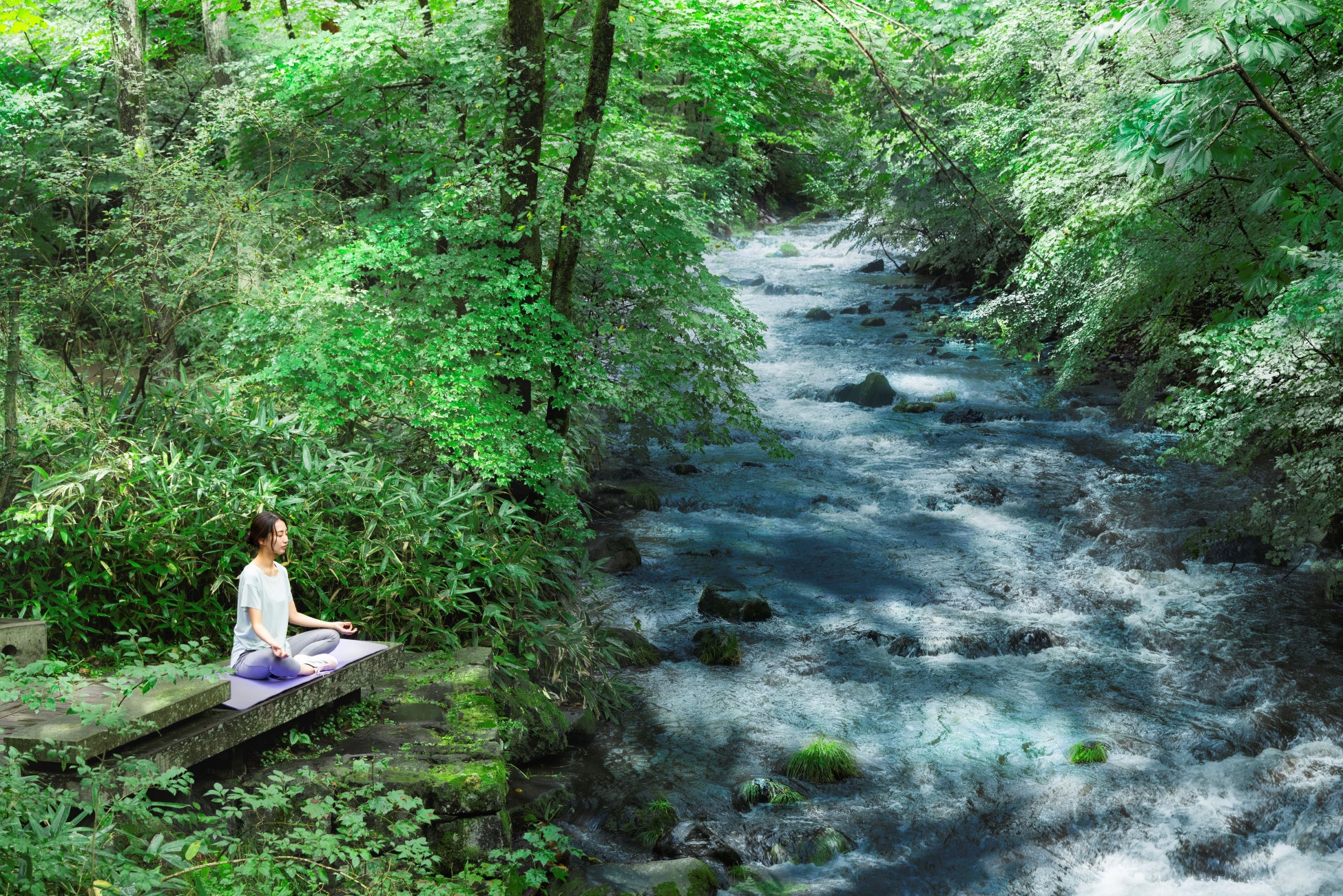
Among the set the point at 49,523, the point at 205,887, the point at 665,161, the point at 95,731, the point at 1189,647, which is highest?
the point at 665,161

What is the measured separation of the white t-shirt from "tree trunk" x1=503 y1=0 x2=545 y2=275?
142 inches

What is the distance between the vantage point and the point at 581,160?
804cm

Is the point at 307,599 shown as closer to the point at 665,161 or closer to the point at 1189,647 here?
the point at 665,161

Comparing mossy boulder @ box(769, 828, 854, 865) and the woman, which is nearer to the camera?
the woman

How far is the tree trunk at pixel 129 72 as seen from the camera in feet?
27.8

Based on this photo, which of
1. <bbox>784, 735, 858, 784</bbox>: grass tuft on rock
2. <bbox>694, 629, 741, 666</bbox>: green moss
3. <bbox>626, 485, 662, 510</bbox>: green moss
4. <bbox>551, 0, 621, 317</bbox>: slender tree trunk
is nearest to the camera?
<bbox>784, 735, 858, 784</bbox>: grass tuft on rock

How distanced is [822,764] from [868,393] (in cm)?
1056

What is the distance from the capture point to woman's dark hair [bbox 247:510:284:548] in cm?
467

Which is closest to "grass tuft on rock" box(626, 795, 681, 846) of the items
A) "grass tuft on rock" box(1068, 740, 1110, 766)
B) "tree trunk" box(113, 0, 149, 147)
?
"grass tuft on rock" box(1068, 740, 1110, 766)

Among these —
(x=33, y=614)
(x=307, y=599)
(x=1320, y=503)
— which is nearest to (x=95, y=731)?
(x=33, y=614)

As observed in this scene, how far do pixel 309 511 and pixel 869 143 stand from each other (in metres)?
11.8

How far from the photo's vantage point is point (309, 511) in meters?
6.58

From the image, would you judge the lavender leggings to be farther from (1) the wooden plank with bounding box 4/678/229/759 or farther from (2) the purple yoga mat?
(1) the wooden plank with bounding box 4/678/229/759

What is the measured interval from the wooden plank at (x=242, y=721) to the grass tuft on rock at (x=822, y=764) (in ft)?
11.2
